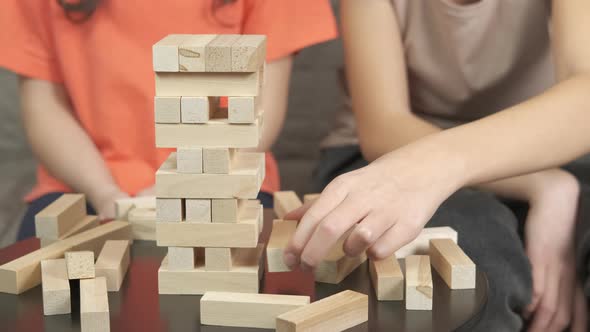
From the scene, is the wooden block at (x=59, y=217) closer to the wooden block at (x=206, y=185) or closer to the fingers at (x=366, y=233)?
the wooden block at (x=206, y=185)

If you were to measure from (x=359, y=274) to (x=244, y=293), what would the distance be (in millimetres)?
156

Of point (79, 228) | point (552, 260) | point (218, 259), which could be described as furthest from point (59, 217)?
point (552, 260)

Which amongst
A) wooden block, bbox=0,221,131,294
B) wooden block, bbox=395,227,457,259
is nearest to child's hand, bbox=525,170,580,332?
wooden block, bbox=395,227,457,259

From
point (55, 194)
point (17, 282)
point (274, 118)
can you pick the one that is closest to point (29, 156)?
point (55, 194)

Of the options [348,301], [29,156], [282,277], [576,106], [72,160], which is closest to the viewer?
[348,301]

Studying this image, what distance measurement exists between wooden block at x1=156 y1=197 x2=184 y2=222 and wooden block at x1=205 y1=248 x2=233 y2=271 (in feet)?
0.15

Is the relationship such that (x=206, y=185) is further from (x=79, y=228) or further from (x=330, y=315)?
(x=79, y=228)

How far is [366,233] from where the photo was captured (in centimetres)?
80

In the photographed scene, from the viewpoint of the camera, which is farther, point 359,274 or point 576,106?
point 576,106

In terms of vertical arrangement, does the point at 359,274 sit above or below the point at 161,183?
below

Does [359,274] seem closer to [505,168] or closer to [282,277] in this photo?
[282,277]

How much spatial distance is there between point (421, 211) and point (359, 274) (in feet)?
0.34

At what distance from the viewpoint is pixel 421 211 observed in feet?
2.81

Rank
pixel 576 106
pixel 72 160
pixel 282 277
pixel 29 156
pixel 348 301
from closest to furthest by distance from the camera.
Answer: pixel 348 301
pixel 282 277
pixel 576 106
pixel 72 160
pixel 29 156
